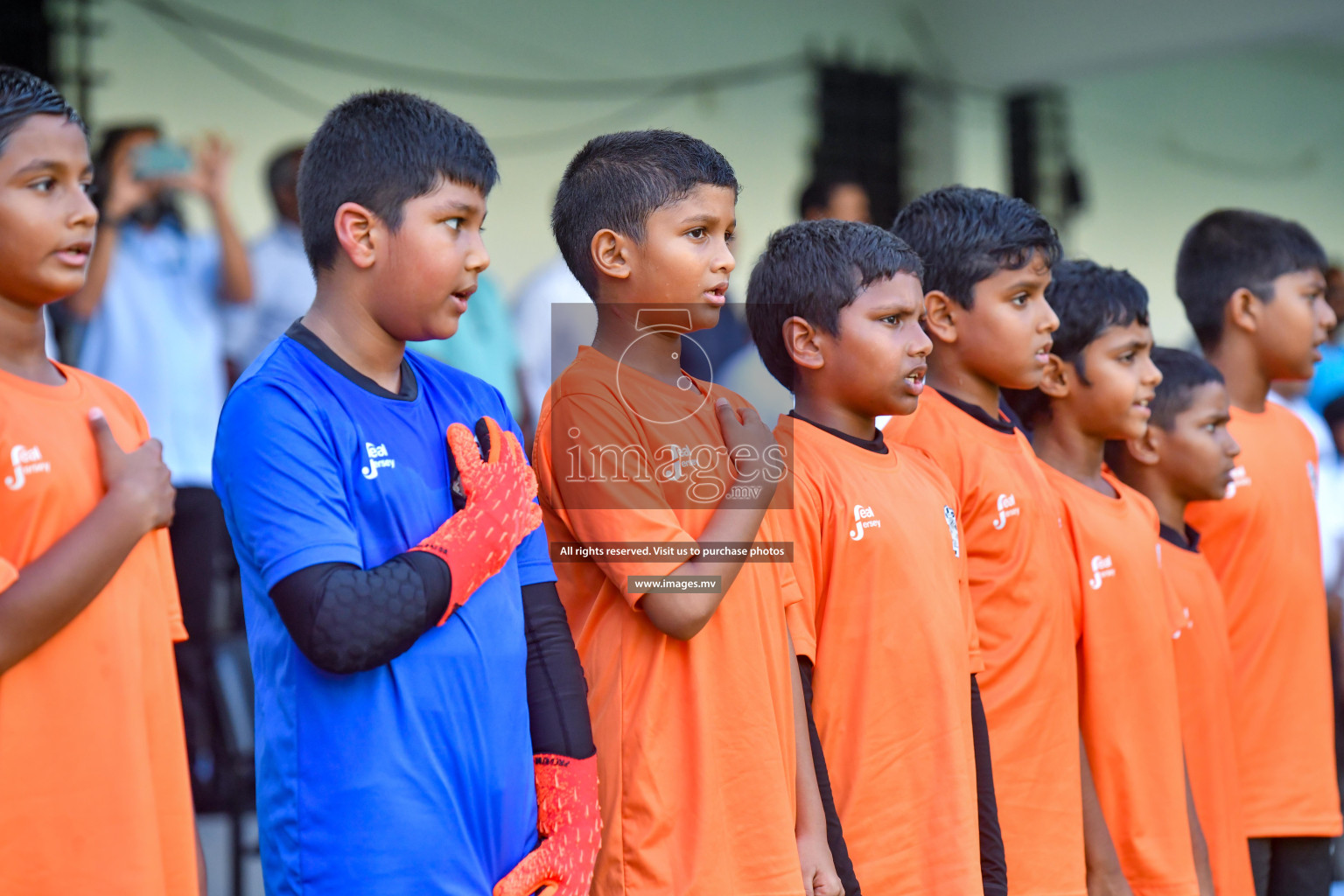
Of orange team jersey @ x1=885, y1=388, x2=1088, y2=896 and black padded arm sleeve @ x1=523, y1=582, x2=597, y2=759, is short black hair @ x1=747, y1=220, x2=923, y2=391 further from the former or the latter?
black padded arm sleeve @ x1=523, y1=582, x2=597, y2=759

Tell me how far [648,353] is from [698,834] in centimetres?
71

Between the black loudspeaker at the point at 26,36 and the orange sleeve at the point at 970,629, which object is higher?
the black loudspeaker at the point at 26,36

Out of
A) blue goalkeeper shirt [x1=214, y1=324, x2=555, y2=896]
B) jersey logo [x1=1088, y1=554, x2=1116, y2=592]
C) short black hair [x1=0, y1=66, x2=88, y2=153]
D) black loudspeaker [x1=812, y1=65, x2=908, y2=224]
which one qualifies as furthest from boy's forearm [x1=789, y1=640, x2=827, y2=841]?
black loudspeaker [x1=812, y1=65, x2=908, y2=224]

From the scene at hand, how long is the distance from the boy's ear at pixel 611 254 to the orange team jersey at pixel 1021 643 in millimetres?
690

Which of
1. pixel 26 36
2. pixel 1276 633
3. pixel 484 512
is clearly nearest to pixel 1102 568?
pixel 1276 633

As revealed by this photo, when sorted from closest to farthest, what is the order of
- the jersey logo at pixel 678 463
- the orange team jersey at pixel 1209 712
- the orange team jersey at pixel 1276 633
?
the jersey logo at pixel 678 463, the orange team jersey at pixel 1209 712, the orange team jersey at pixel 1276 633

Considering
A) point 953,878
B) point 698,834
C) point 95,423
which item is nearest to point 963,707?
point 953,878

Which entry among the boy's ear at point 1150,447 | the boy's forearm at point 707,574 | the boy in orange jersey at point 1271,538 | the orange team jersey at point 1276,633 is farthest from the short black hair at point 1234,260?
the boy's forearm at point 707,574

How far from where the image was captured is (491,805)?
160cm

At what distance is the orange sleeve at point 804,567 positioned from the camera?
6.72 ft

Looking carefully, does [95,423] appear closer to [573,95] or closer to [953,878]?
[953,878]

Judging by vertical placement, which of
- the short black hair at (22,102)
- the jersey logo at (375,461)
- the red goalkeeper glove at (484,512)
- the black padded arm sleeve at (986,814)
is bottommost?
the black padded arm sleeve at (986,814)

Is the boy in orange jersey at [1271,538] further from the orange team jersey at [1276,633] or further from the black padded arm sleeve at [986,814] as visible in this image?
the black padded arm sleeve at [986,814]

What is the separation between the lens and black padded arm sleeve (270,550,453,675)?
4.86 feet
